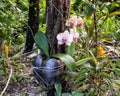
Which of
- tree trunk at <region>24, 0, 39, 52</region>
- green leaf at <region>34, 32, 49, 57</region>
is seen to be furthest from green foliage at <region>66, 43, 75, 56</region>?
tree trunk at <region>24, 0, 39, 52</region>

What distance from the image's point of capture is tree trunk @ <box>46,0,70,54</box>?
7.13 feet

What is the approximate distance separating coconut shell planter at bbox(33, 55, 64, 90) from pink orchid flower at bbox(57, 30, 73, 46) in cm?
12

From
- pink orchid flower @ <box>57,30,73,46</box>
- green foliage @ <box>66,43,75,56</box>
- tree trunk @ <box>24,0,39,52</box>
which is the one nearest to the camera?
pink orchid flower @ <box>57,30,73,46</box>

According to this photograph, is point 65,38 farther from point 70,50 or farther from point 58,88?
point 58,88

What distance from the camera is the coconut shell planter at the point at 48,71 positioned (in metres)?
2.18

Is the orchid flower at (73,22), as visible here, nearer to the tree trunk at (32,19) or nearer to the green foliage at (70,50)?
the green foliage at (70,50)

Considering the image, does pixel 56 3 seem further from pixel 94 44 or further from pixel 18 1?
pixel 18 1

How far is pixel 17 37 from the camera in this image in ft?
10.8

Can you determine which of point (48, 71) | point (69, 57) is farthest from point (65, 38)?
point (48, 71)

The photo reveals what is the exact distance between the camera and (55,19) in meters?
2.19

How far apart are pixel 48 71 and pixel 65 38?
9.1 inches

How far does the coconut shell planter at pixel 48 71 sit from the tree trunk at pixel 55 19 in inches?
3.3

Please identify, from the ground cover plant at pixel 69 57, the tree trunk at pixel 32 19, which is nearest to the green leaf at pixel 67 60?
the ground cover plant at pixel 69 57

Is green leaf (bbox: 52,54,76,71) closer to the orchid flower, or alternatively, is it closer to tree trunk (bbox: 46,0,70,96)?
tree trunk (bbox: 46,0,70,96)
